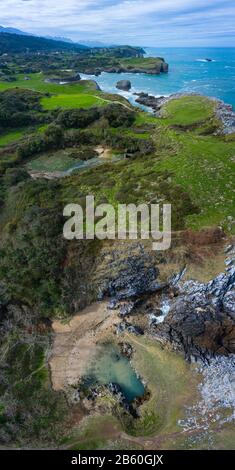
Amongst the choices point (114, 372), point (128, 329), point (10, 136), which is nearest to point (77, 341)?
point (114, 372)

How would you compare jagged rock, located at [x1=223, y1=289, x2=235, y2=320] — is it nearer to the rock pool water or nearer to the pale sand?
the rock pool water

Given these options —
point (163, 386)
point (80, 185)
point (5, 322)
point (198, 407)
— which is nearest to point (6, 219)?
point (80, 185)

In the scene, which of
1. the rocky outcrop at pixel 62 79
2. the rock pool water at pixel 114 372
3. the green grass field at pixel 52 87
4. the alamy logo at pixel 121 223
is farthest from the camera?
the rocky outcrop at pixel 62 79

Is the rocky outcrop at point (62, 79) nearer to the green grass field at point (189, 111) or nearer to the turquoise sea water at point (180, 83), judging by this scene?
the turquoise sea water at point (180, 83)

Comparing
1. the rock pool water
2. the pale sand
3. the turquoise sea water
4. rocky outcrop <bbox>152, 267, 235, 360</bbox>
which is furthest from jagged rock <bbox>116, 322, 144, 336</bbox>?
the turquoise sea water

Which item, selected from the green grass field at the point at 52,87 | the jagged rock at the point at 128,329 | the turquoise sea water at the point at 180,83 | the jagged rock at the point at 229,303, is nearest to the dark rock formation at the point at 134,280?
the jagged rock at the point at 128,329

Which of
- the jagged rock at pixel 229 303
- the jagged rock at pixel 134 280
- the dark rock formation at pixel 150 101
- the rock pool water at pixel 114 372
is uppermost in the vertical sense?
the dark rock formation at pixel 150 101

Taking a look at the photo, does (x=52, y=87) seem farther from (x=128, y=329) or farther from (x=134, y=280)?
(x=128, y=329)
